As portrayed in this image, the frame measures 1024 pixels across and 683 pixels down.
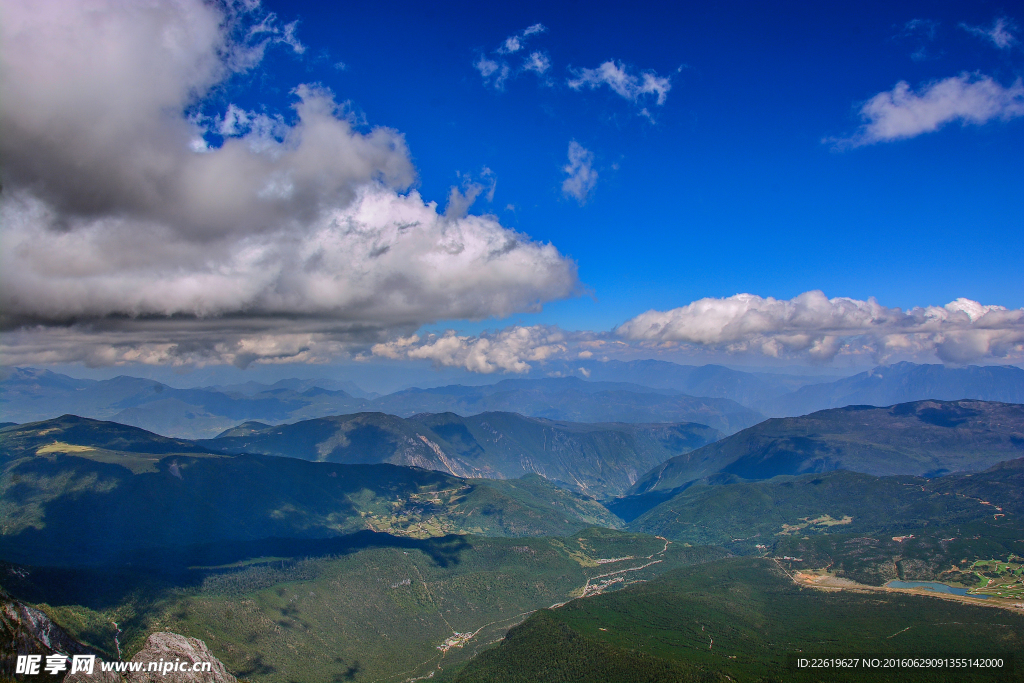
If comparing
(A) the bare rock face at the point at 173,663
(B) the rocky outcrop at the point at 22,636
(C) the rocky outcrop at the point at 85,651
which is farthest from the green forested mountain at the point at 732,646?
(B) the rocky outcrop at the point at 22,636

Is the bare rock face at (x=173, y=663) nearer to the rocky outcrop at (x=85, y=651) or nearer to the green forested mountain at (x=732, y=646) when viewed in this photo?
the rocky outcrop at (x=85, y=651)

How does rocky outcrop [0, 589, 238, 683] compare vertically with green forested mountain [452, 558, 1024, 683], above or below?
above

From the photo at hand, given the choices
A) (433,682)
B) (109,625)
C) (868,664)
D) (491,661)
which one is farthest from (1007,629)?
(109,625)

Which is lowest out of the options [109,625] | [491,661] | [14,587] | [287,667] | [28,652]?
[287,667]

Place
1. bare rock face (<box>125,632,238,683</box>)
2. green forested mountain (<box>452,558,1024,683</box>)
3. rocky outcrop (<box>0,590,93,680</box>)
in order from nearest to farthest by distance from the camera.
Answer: rocky outcrop (<box>0,590,93,680</box>) < bare rock face (<box>125,632,238,683</box>) < green forested mountain (<box>452,558,1024,683</box>)

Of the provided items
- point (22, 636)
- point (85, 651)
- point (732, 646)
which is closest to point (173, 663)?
point (22, 636)

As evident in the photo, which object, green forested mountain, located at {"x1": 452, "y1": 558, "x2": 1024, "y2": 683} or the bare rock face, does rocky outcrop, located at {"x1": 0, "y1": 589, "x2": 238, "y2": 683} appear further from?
green forested mountain, located at {"x1": 452, "y1": 558, "x2": 1024, "y2": 683}

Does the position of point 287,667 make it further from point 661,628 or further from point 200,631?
point 661,628

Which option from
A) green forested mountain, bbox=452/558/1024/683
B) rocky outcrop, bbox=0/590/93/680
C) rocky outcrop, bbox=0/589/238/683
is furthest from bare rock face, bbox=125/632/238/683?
green forested mountain, bbox=452/558/1024/683

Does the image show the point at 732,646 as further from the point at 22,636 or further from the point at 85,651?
the point at 85,651
